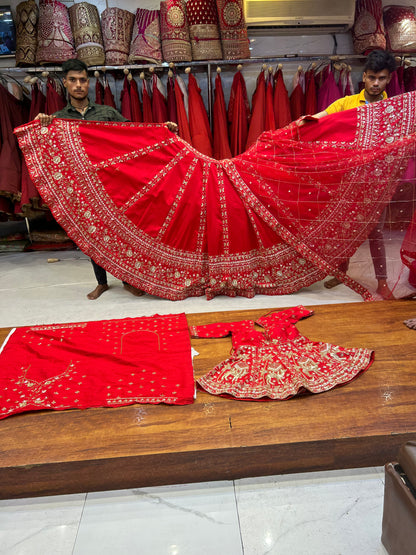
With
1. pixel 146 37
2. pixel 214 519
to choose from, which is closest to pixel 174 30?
pixel 146 37

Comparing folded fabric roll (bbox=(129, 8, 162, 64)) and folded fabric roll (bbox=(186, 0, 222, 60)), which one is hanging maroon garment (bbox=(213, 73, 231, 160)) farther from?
folded fabric roll (bbox=(129, 8, 162, 64))

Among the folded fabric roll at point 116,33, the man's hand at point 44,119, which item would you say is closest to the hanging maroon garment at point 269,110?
the folded fabric roll at point 116,33

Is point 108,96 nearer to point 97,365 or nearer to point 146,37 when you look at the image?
point 146,37

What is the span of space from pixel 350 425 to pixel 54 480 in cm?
97

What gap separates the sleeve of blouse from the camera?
2104mm

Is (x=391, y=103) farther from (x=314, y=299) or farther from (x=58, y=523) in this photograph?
(x=58, y=523)

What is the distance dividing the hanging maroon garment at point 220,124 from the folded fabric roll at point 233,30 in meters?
0.23

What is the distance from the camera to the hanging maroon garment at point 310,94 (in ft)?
12.6

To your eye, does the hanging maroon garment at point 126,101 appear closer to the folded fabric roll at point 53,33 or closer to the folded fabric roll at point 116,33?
the folded fabric roll at point 116,33

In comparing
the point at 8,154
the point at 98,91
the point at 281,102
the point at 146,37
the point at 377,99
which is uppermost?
the point at 146,37

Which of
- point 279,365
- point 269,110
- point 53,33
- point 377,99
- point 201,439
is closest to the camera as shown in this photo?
point 201,439

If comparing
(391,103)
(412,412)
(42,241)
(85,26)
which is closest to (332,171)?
(391,103)

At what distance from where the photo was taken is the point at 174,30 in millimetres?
3707

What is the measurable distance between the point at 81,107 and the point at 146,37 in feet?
4.18
